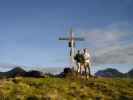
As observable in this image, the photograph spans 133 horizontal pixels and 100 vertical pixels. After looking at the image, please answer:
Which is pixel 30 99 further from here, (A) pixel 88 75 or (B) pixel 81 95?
(A) pixel 88 75

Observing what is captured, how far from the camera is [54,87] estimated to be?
4484 centimetres

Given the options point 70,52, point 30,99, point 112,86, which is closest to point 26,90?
point 30,99

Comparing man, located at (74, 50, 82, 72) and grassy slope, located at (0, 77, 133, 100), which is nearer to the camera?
grassy slope, located at (0, 77, 133, 100)

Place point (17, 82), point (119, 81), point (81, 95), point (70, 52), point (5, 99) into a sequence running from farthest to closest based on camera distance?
point (70, 52)
point (119, 81)
point (17, 82)
point (81, 95)
point (5, 99)

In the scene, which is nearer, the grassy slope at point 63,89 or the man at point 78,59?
the grassy slope at point 63,89

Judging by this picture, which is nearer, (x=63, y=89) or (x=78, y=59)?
(x=63, y=89)

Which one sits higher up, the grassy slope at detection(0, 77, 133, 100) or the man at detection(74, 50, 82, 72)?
the man at detection(74, 50, 82, 72)

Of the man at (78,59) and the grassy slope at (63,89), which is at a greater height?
the man at (78,59)

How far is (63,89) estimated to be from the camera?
44.4 m

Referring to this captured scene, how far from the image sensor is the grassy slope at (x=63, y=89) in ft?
137

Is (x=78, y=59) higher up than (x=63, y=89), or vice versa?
(x=78, y=59)

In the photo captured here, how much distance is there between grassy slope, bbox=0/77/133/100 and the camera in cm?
4179

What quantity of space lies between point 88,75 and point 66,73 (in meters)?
3.38

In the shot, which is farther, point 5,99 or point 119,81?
point 119,81
